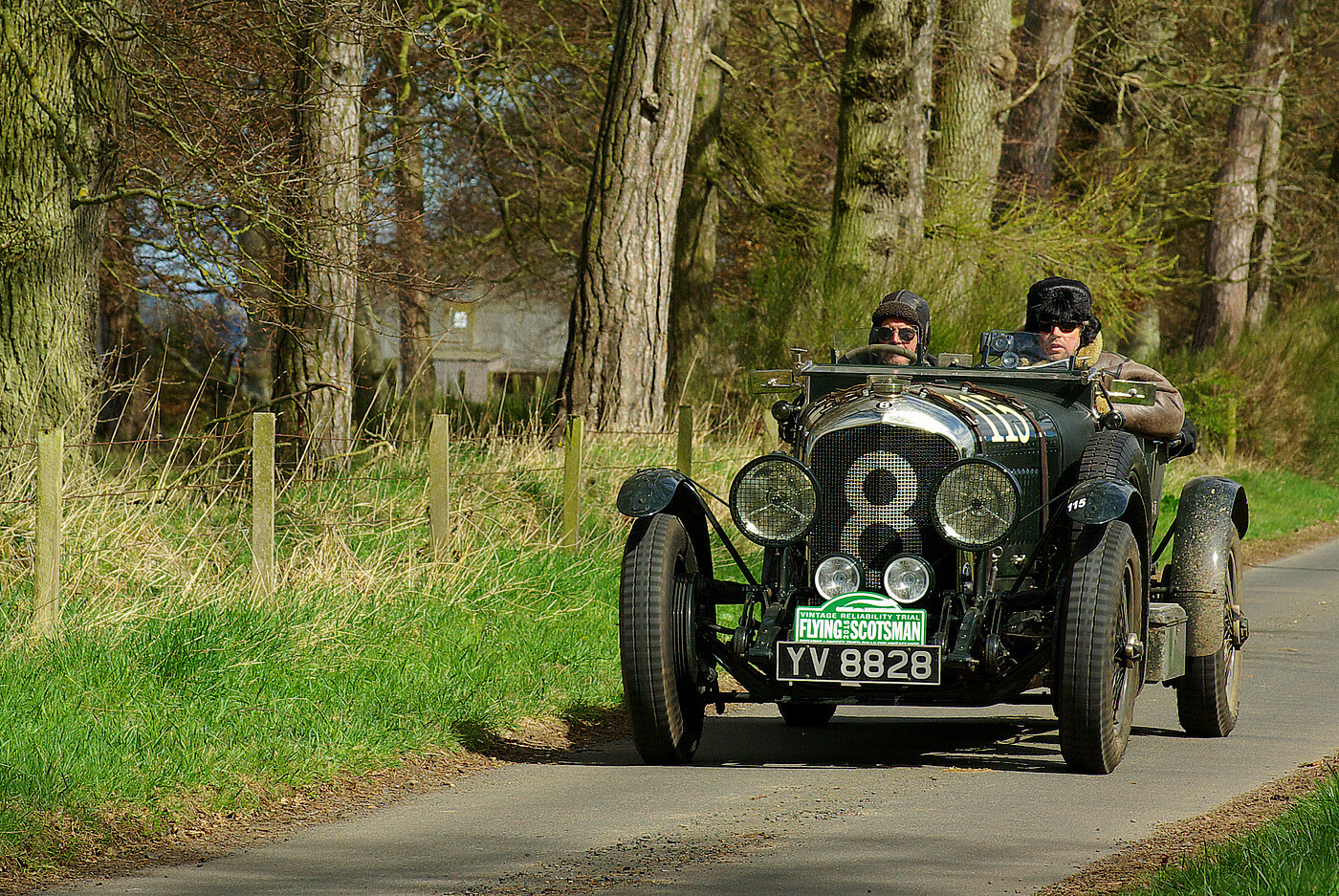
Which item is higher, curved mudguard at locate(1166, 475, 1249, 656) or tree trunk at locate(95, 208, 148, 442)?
tree trunk at locate(95, 208, 148, 442)

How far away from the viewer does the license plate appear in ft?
20.5

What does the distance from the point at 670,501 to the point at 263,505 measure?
294 centimetres

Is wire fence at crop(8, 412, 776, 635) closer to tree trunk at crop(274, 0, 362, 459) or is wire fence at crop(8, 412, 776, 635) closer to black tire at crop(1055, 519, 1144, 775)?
tree trunk at crop(274, 0, 362, 459)

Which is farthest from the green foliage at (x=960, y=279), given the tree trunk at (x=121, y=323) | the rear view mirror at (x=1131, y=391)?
the rear view mirror at (x=1131, y=391)

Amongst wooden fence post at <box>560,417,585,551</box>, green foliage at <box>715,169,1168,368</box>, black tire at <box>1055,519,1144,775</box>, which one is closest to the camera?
black tire at <box>1055,519,1144,775</box>

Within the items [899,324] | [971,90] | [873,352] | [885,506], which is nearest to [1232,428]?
[971,90]

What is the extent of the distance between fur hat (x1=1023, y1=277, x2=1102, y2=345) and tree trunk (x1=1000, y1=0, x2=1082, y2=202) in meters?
14.1

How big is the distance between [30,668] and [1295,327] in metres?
22.9

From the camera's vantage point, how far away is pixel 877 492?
22.0 ft

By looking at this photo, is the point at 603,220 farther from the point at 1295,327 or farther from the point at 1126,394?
the point at 1295,327

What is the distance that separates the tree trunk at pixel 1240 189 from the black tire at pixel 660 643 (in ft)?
77.5

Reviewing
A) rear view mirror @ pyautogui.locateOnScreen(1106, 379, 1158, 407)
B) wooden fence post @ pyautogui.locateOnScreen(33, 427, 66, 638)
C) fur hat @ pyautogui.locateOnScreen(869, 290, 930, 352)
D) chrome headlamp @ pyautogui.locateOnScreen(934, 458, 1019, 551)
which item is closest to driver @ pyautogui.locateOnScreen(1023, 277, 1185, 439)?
rear view mirror @ pyautogui.locateOnScreen(1106, 379, 1158, 407)

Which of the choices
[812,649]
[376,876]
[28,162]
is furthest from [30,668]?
[28,162]

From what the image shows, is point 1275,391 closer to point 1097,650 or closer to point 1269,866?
point 1097,650
